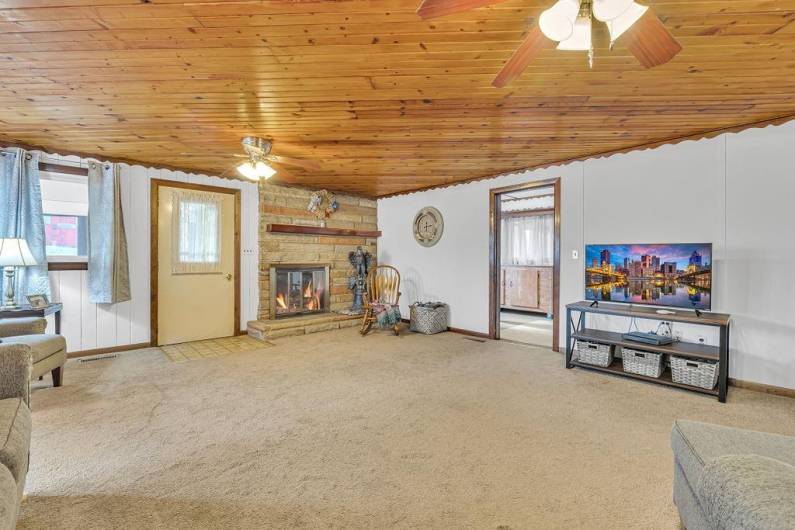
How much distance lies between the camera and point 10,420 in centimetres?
136

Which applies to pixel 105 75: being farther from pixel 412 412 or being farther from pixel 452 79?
pixel 412 412

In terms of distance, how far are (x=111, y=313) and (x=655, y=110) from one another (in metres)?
5.70

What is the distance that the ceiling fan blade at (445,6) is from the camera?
1302mm

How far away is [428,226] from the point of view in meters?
5.70

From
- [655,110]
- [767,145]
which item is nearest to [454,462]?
[655,110]

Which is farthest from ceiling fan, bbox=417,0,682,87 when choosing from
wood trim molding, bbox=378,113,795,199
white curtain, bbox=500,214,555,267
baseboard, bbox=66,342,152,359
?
white curtain, bbox=500,214,555,267

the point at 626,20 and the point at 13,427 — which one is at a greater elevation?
the point at 626,20

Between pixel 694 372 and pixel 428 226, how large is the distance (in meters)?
3.68

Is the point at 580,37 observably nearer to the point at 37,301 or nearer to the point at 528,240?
the point at 37,301

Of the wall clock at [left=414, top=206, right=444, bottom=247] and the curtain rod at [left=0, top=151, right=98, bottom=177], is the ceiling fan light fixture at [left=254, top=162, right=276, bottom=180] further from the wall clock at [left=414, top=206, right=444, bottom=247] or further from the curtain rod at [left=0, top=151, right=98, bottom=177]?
the wall clock at [left=414, top=206, right=444, bottom=247]

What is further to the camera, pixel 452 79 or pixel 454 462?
pixel 452 79

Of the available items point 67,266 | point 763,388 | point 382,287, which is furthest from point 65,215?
point 763,388

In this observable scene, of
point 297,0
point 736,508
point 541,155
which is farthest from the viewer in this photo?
point 541,155

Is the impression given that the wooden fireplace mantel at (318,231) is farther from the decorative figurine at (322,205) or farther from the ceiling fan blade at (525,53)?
the ceiling fan blade at (525,53)
